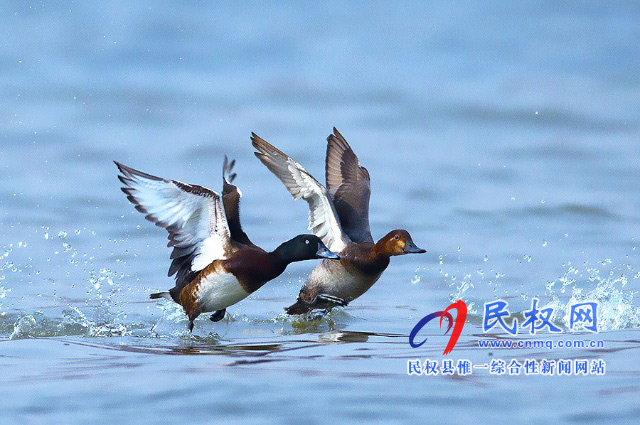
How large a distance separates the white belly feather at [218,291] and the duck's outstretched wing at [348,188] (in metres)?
1.51

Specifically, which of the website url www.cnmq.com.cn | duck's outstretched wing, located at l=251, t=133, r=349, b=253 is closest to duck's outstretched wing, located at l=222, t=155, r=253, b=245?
duck's outstretched wing, located at l=251, t=133, r=349, b=253

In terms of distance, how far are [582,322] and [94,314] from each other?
12.3 feet

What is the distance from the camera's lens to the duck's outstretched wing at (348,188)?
10.3 meters

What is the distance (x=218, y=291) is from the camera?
350 inches

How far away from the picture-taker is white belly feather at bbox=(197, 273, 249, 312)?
887cm

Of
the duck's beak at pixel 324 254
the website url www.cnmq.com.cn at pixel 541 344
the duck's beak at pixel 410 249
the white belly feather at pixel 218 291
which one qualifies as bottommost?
the website url www.cnmq.com.cn at pixel 541 344

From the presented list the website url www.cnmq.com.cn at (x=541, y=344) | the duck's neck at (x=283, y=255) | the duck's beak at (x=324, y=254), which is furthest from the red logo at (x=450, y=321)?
the duck's neck at (x=283, y=255)

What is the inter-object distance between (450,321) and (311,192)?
1527 millimetres

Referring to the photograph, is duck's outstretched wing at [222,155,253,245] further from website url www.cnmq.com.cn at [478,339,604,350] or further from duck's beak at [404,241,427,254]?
website url www.cnmq.com.cn at [478,339,604,350]

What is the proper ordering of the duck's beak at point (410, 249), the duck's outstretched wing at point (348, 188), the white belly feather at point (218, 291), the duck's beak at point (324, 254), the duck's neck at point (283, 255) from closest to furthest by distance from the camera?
the white belly feather at point (218, 291) → the duck's neck at point (283, 255) → the duck's beak at point (324, 254) → the duck's beak at point (410, 249) → the duck's outstretched wing at point (348, 188)

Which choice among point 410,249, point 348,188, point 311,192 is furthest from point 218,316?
point 348,188

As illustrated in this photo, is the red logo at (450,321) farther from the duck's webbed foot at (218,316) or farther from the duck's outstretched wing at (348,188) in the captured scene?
the duck's webbed foot at (218,316)

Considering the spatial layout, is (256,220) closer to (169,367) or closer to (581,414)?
(169,367)

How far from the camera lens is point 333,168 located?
36.1 feet
